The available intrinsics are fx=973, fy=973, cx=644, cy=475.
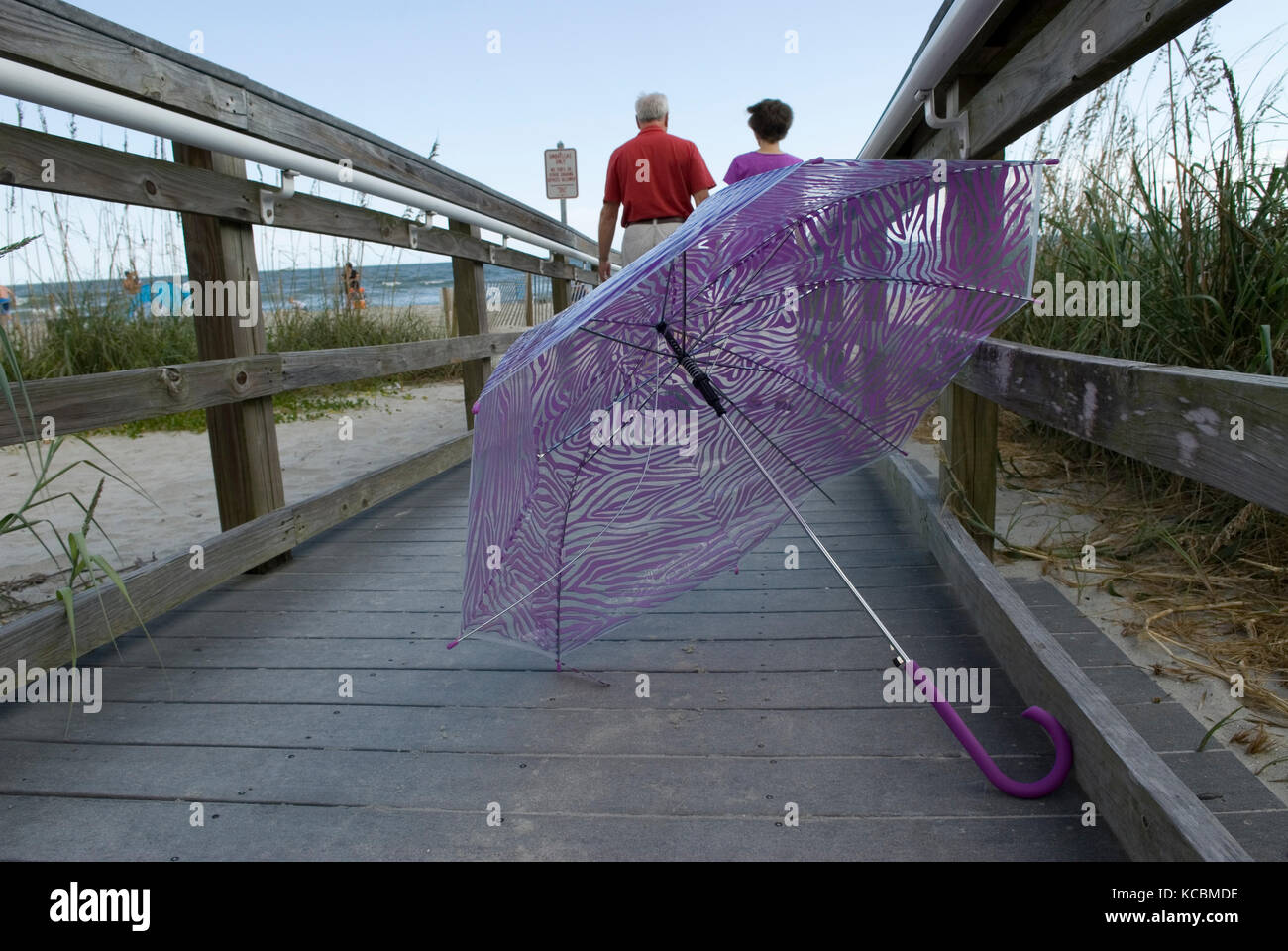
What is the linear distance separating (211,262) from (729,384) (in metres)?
1.80

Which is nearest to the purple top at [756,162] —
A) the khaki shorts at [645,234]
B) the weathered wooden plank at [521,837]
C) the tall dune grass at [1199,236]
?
the khaki shorts at [645,234]

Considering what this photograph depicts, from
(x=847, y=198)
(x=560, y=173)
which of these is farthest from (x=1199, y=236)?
(x=560, y=173)

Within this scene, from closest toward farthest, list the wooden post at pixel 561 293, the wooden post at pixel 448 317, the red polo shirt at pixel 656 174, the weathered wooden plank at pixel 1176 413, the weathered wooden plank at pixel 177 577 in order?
the weathered wooden plank at pixel 1176 413
the weathered wooden plank at pixel 177 577
the red polo shirt at pixel 656 174
the wooden post at pixel 561 293
the wooden post at pixel 448 317

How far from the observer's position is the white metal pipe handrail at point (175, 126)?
1961 mm

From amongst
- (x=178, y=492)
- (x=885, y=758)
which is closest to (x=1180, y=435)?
(x=885, y=758)

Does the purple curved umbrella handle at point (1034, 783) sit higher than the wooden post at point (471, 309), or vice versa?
the wooden post at point (471, 309)

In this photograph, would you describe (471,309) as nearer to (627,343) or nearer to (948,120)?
(948,120)

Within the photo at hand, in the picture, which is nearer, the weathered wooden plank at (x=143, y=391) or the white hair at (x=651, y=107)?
the weathered wooden plank at (x=143, y=391)

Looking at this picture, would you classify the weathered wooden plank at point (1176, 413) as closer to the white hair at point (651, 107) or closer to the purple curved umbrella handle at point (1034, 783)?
the purple curved umbrella handle at point (1034, 783)

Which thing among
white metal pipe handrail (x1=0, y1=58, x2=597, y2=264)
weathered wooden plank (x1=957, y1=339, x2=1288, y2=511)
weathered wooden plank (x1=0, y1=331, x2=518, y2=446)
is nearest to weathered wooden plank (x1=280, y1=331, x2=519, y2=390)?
weathered wooden plank (x1=0, y1=331, x2=518, y2=446)

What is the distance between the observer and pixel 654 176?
4656mm

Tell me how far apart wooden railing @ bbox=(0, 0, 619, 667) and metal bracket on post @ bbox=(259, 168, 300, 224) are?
3 centimetres

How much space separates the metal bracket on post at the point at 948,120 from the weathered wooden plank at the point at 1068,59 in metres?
0.02

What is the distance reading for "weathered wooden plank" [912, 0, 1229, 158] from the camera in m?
1.33
